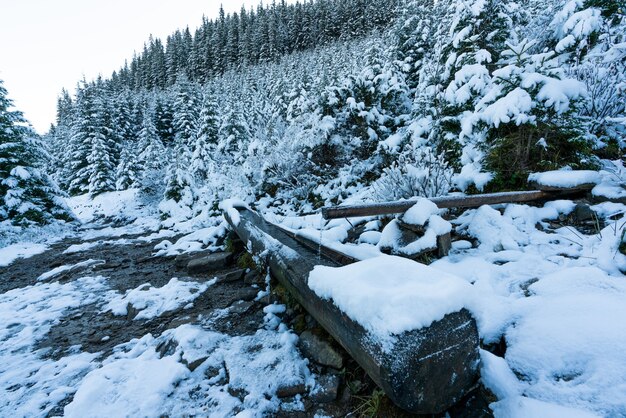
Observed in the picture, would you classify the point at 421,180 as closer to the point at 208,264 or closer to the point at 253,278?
the point at 253,278

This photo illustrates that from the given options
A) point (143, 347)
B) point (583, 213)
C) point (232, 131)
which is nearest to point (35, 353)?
point (143, 347)

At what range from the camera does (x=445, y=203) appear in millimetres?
3668

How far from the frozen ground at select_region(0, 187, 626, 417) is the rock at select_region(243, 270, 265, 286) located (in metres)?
0.17

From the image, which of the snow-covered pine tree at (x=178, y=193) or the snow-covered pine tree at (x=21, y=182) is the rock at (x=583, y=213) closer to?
the snow-covered pine tree at (x=178, y=193)

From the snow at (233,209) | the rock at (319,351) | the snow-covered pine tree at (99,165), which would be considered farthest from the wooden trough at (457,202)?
the snow-covered pine tree at (99,165)

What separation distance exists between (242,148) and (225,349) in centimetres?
1055

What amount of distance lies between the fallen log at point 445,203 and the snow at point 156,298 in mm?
2591

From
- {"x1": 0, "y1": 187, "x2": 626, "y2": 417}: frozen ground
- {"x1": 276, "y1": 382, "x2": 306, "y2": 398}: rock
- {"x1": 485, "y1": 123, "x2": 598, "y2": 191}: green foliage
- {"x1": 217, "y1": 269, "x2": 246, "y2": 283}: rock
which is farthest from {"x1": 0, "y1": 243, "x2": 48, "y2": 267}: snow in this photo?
{"x1": 485, "y1": 123, "x2": 598, "y2": 191}: green foliage

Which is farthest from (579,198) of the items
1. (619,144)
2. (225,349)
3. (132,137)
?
(132,137)

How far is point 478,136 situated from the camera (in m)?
5.32

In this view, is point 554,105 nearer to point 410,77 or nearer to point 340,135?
point 340,135

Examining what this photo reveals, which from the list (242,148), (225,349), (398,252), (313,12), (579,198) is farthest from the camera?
(313,12)

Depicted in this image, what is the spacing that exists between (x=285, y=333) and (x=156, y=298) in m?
2.49

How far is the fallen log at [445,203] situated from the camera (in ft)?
10.8
